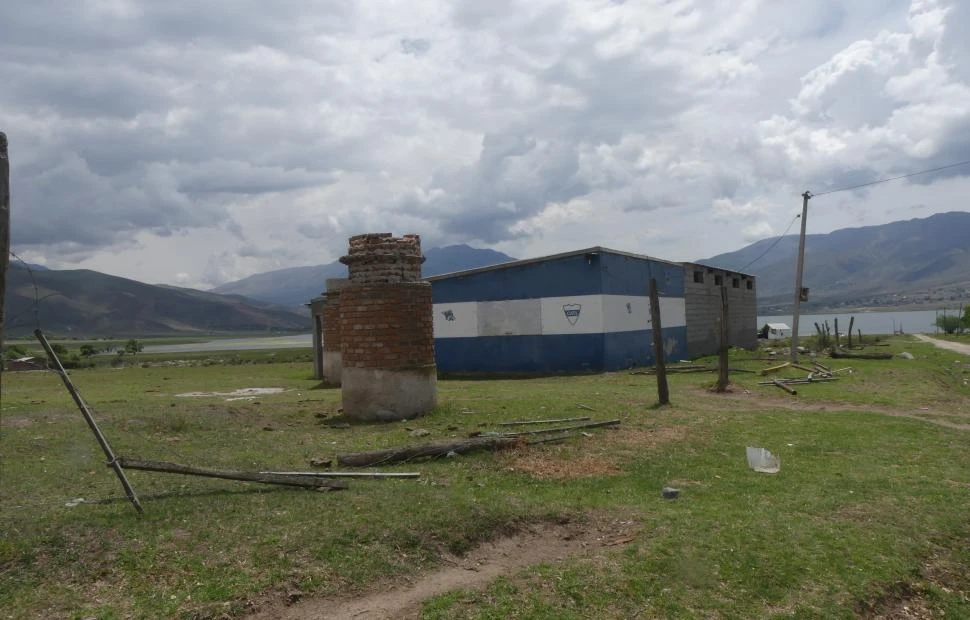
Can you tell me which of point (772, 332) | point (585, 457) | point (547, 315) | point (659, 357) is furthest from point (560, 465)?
point (772, 332)

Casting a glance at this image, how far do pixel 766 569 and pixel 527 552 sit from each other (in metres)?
2.17

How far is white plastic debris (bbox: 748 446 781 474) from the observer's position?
9.57m

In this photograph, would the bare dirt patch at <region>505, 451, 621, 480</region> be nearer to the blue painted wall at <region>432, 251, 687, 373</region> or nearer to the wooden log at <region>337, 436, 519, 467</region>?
the wooden log at <region>337, 436, 519, 467</region>

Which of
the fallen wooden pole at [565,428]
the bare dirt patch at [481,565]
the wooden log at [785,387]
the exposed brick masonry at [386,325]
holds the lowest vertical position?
the bare dirt patch at [481,565]

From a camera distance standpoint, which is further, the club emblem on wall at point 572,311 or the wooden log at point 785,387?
the club emblem on wall at point 572,311

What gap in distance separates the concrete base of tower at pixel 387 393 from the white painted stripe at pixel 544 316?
1694 cm

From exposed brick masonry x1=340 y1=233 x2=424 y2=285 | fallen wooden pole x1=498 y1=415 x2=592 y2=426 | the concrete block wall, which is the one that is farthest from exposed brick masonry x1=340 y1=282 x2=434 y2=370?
the concrete block wall

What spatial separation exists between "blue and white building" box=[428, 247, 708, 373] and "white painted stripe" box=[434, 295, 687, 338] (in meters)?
0.04

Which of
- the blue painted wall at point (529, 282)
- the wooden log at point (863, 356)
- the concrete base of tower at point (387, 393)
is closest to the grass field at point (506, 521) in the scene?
the concrete base of tower at point (387, 393)

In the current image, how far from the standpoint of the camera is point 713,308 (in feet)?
138

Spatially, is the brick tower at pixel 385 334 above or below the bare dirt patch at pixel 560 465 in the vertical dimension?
above

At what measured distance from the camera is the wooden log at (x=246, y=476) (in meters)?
7.26

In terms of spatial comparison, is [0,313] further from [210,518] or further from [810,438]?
[810,438]

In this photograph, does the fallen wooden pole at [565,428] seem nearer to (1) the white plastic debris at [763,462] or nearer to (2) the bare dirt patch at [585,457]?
(2) the bare dirt patch at [585,457]
